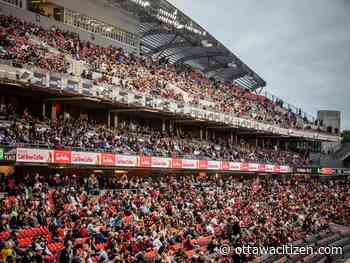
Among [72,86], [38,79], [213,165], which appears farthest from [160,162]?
[38,79]

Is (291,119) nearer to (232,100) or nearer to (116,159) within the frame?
(232,100)

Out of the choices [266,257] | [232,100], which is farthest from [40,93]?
[232,100]

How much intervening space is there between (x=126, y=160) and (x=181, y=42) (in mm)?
22430

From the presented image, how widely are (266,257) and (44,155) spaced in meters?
10.5

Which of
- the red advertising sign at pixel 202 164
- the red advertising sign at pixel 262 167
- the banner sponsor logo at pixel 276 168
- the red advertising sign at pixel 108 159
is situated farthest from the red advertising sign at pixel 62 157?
the banner sponsor logo at pixel 276 168

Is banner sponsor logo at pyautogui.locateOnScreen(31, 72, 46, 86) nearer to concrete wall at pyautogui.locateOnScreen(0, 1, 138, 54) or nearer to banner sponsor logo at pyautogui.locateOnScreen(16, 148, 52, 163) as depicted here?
banner sponsor logo at pyautogui.locateOnScreen(16, 148, 52, 163)

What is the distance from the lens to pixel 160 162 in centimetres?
2891

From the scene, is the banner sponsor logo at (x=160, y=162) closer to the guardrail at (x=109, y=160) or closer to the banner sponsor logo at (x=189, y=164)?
the guardrail at (x=109, y=160)

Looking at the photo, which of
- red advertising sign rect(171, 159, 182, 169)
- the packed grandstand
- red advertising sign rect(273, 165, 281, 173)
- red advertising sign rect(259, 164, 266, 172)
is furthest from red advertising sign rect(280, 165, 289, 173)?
red advertising sign rect(171, 159, 182, 169)

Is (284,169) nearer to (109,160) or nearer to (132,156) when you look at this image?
(132,156)

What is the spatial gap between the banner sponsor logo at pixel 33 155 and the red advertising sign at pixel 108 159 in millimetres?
3688

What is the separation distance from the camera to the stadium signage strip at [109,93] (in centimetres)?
2325

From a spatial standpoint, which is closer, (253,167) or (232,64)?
(253,167)

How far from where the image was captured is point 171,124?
38844 mm
